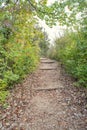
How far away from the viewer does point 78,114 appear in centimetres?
441

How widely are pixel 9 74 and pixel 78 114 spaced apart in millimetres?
1896

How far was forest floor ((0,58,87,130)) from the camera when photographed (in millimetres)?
4016

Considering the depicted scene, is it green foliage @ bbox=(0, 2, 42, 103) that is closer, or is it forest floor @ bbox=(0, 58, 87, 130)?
forest floor @ bbox=(0, 58, 87, 130)

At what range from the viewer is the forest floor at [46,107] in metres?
4.02

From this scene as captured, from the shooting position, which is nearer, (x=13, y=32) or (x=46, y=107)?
(x=46, y=107)

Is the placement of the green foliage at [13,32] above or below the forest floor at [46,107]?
above

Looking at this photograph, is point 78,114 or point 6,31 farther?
point 6,31

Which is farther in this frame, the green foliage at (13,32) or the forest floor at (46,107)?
the green foliage at (13,32)

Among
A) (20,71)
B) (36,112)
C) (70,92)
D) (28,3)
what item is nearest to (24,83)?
(20,71)

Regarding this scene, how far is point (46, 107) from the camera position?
4840 mm

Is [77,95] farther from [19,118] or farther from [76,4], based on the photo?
[76,4]

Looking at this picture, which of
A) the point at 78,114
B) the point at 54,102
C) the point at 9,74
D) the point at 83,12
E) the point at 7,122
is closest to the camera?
the point at 7,122

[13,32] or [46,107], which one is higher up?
[13,32]

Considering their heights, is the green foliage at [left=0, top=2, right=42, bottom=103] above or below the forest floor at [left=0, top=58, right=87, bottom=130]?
above
